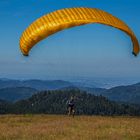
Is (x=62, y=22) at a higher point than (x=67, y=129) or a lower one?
higher

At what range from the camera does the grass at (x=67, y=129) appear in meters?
30.6

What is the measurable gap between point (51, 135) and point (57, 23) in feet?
54.2

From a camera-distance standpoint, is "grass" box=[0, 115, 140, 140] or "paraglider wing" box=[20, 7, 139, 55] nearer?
"paraglider wing" box=[20, 7, 139, 55]

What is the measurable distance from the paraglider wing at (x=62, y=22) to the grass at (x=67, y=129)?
13.9 metres

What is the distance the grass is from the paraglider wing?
13886mm

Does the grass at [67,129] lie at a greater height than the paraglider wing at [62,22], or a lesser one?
lesser

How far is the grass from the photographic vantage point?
3063cm

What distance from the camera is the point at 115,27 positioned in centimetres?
1639

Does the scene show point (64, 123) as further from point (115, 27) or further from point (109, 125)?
point (115, 27)

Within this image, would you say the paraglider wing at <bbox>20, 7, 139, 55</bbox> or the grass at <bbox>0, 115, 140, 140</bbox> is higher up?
the paraglider wing at <bbox>20, 7, 139, 55</bbox>

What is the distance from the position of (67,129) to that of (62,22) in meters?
19.3

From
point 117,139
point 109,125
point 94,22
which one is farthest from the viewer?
point 109,125

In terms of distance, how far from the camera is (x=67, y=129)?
34.2 m

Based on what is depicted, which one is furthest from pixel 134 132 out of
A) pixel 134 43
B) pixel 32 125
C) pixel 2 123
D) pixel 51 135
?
pixel 134 43
